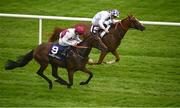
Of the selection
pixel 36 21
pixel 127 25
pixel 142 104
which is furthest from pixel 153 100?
pixel 36 21

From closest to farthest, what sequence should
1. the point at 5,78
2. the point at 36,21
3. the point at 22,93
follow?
the point at 22,93 < the point at 5,78 < the point at 36,21

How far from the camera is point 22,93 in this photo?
12766 mm

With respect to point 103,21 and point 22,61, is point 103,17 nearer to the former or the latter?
point 103,21

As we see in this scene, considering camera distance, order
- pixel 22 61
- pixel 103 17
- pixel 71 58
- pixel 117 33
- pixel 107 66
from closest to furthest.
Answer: pixel 71 58
pixel 22 61
pixel 103 17
pixel 117 33
pixel 107 66

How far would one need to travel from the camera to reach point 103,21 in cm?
1473

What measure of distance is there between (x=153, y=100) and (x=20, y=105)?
95.3 inches

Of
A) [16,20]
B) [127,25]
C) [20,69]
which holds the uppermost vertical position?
[127,25]

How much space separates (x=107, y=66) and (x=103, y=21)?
39.4 inches

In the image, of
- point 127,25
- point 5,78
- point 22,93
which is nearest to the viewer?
point 22,93

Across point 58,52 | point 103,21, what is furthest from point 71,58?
point 103,21

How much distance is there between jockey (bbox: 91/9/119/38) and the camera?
1468cm

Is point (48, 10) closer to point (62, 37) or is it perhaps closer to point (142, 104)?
point (62, 37)

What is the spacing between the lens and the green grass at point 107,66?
12.5 metres

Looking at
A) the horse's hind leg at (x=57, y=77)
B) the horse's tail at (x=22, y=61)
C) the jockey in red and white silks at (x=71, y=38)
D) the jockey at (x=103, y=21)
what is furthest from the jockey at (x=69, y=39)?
the jockey at (x=103, y=21)
